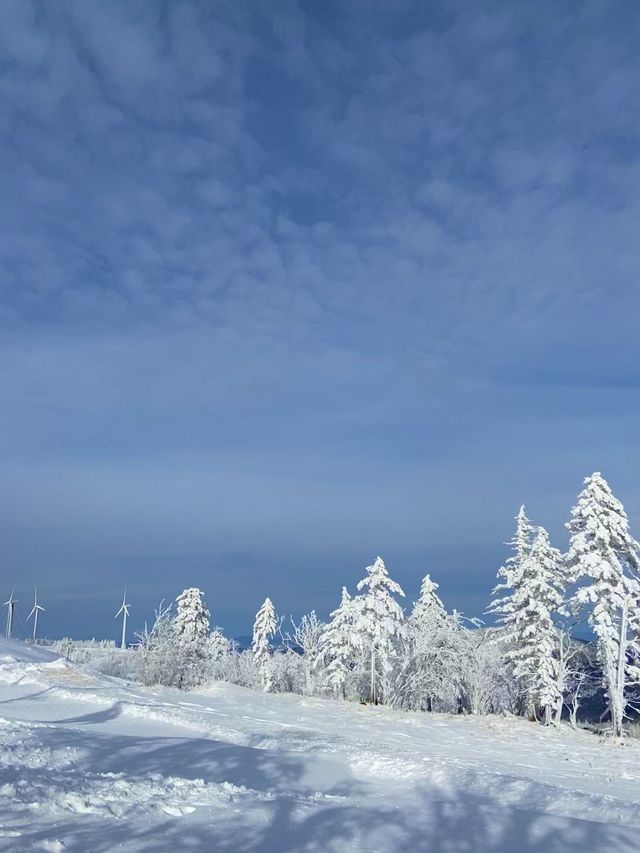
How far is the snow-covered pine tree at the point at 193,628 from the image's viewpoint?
143 feet

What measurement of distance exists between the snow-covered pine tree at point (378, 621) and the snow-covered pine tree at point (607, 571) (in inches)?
380

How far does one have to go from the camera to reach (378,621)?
3456 centimetres

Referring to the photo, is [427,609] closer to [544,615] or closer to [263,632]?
[544,615]

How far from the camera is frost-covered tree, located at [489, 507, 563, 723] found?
3350 centimetres

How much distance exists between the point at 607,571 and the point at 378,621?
12.0m

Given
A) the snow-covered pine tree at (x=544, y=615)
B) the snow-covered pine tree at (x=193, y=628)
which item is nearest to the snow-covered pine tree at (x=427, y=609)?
the snow-covered pine tree at (x=544, y=615)

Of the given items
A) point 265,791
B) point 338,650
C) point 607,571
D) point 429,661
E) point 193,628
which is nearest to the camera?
point 265,791

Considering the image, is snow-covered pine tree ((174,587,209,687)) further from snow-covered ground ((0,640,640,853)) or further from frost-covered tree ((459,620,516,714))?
snow-covered ground ((0,640,640,853))

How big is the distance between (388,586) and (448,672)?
22.8ft

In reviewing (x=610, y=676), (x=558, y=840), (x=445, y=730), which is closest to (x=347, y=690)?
(x=610, y=676)

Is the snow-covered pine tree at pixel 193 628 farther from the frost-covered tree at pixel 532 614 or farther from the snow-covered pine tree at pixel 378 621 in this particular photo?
the frost-covered tree at pixel 532 614

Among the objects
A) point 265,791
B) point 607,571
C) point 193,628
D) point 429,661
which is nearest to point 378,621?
point 429,661

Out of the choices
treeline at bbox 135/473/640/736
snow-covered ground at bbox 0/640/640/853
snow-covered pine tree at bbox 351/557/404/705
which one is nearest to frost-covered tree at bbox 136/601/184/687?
treeline at bbox 135/473/640/736

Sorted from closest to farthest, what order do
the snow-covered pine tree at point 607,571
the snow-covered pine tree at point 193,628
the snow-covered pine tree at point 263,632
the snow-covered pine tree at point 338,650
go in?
the snow-covered pine tree at point 607,571 → the snow-covered pine tree at point 338,650 → the snow-covered pine tree at point 193,628 → the snow-covered pine tree at point 263,632
